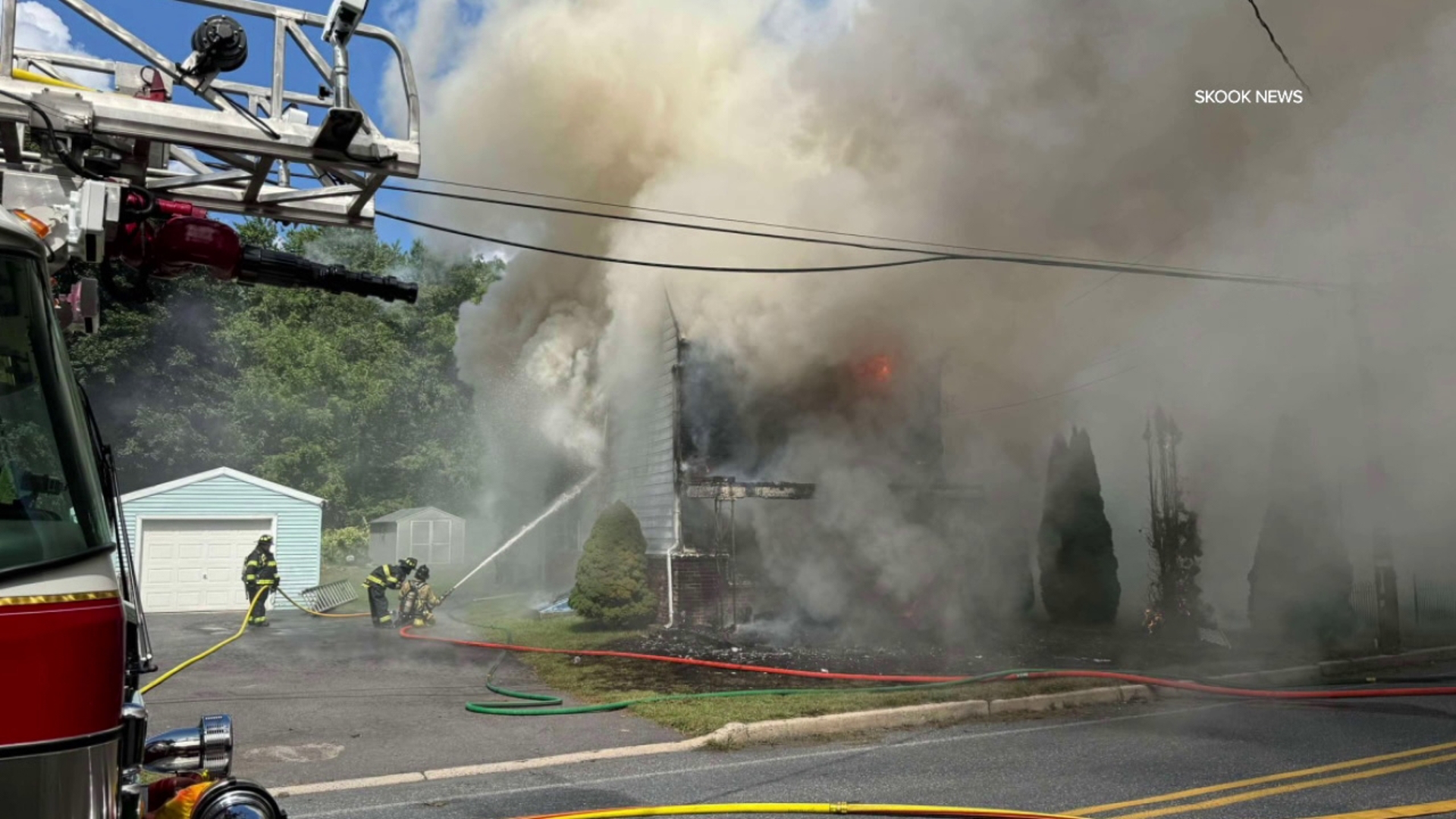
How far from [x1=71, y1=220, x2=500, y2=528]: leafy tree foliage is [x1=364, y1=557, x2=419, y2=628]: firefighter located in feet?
54.8

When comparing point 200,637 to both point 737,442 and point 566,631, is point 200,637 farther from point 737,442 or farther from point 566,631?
point 737,442

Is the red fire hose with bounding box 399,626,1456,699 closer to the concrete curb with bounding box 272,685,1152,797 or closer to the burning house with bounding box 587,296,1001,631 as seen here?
the concrete curb with bounding box 272,685,1152,797

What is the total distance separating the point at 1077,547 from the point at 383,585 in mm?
10304

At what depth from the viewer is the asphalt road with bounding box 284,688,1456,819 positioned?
5480 millimetres

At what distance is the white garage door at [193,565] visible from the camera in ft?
57.3

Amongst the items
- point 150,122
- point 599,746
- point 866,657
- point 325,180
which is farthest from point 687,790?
point 866,657

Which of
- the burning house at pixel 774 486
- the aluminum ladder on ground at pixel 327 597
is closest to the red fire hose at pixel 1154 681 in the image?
the burning house at pixel 774 486

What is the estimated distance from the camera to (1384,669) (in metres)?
11.3

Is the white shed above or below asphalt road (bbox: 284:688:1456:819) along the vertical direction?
above

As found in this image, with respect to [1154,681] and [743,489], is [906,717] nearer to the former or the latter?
[1154,681]

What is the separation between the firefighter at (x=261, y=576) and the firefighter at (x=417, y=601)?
1.95m

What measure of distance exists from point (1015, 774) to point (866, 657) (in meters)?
4.87

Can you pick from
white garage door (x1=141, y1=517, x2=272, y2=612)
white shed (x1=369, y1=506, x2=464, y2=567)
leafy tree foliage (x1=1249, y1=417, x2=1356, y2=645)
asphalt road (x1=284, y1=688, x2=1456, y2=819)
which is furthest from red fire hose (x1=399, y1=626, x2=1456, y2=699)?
white shed (x1=369, y1=506, x2=464, y2=567)

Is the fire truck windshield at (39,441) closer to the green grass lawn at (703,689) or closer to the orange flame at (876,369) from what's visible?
the green grass lawn at (703,689)
